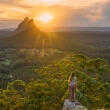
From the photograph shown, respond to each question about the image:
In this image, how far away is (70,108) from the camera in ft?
86.3

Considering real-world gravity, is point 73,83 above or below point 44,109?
above

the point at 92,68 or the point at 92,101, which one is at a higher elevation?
the point at 92,68

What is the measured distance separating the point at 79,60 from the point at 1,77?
155980mm

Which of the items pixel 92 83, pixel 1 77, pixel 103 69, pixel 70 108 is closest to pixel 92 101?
pixel 92 83

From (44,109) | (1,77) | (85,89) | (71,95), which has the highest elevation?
(71,95)

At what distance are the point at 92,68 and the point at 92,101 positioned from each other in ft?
25.0

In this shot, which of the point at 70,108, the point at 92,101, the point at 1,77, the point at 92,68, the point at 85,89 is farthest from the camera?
the point at 1,77

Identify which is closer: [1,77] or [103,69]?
[103,69]

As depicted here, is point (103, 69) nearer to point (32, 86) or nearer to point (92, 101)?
point (92, 101)

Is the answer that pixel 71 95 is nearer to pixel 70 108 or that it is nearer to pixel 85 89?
pixel 70 108

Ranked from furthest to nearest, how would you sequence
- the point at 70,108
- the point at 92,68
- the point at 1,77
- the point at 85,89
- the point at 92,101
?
the point at 1,77 < the point at 92,68 < the point at 85,89 < the point at 92,101 < the point at 70,108

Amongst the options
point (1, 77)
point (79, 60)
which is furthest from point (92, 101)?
point (1, 77)

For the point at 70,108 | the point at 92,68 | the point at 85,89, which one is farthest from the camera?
the point at 92,68

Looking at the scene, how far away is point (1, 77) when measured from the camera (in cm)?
19138
